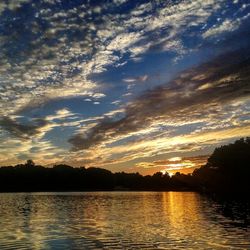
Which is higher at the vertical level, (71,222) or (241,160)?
(241,160)

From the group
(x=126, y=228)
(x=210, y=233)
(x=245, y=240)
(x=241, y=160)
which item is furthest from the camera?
(x=241, y=160)

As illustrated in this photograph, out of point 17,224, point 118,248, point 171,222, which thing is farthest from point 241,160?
point 118,248

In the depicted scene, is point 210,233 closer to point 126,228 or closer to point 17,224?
point 126,228

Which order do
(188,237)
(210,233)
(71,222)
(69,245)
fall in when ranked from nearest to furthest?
(69,245), (188,237), (210,233), (71,222)

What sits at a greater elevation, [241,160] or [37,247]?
[241,160]

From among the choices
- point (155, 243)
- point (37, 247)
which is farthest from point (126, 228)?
point (37, 247)

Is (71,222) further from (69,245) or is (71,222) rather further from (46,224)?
(69,245)

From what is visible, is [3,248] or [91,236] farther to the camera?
[91,236]

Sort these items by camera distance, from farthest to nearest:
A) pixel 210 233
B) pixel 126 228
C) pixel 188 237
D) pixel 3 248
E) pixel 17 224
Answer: pixel 17 224
pixel 126 228
pixel 210 233
pixel 188 237
pixel 3 248

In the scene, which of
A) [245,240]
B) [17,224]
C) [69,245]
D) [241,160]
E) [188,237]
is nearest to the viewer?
[69,245]

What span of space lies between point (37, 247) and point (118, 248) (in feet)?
25.9

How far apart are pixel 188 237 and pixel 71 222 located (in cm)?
2465

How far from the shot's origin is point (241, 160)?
19988 centimetres

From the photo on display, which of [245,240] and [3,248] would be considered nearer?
[3,248]
